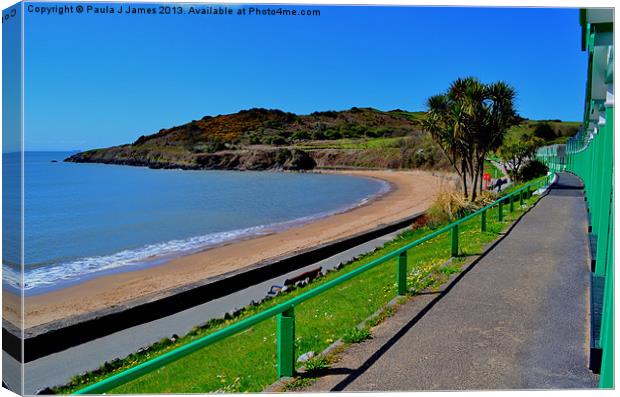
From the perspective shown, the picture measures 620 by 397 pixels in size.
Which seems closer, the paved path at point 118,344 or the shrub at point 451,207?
the paved path at point 118,344

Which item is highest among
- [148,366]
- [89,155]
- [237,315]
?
[89,155]

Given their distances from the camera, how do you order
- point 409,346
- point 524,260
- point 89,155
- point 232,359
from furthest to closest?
point 89,155 → point 524,260 → point 232,359 → point 409,346

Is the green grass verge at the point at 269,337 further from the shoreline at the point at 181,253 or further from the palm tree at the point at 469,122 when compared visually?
the palm tree at the point at 469,122

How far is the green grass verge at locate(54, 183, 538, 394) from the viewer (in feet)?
17.0

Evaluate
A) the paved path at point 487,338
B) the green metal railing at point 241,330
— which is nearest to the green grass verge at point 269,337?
the green metal railing at point 241,330

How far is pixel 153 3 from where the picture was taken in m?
4.71

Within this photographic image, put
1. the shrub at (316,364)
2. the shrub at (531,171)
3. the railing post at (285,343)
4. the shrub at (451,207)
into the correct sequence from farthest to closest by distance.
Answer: the shrub at (531,171) → the shrub at (451,207) → the shrub at (316,364) → the railing post at (285,343)

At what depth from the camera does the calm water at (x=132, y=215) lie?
17344 millimetres

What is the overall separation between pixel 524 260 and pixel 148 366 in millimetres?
6280

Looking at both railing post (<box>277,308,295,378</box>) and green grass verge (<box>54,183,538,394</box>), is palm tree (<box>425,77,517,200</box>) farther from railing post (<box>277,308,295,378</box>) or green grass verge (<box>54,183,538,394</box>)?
railing post (<box>277,308,295,378</box>)

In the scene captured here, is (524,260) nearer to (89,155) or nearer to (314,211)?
(89,155)

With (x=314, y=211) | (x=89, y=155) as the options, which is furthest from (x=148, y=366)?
(x=314, y=211)

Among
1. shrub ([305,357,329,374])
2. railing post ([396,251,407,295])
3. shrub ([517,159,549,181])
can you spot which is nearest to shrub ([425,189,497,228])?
railing post ([396,251,407,295])

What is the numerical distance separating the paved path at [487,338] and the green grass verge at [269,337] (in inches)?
18.8
